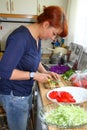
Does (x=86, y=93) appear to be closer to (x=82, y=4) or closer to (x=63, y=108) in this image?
(x=63, y=108)

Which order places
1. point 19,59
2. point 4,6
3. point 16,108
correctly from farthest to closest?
point 4,6
point 16,108
point 19,59

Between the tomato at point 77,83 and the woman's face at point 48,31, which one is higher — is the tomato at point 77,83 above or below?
below

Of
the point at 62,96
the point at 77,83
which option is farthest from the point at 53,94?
the point at 77,83

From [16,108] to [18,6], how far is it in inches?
71.2

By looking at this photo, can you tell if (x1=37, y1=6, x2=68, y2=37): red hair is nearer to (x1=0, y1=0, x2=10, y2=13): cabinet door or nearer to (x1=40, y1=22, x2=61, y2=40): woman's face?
(x1=40, y1=22, x2=61, y2=40): woman's face

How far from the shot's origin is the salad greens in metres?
0.86

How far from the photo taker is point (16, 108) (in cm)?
136

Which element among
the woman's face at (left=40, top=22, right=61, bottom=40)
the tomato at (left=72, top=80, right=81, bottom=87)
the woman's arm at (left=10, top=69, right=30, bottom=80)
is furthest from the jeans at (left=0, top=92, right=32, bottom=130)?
the woman's face at (left=40, top=22, right=61, bottom=40)

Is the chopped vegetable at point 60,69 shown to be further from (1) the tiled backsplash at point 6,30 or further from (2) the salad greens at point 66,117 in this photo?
(1) the tiled backsplash at point 6,30

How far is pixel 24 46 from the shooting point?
1.11 metres

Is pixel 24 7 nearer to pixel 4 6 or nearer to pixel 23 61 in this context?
pixel 4 6

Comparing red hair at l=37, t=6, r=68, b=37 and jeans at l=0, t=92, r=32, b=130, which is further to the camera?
jeans at l=0, t=92, r=32, b=130

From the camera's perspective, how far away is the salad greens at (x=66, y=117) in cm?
86

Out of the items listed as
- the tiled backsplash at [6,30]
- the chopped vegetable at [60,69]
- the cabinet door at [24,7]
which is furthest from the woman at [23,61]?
the tiled backsplash at [6,30]
